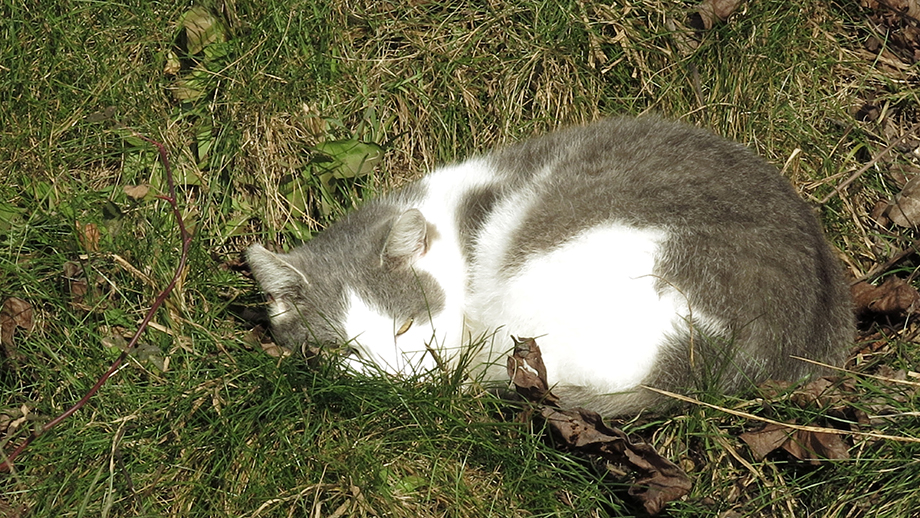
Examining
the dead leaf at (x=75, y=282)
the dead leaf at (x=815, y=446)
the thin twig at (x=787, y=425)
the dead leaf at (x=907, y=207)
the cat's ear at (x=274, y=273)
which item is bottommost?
the dead leaf at (x=815, y=446)

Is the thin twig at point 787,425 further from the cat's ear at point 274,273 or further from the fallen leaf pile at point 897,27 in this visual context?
the fallen leaf pile at point 897,27

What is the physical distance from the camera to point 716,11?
399 centimetres

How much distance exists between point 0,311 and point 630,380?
7.67 ft

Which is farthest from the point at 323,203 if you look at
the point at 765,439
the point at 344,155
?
the point at 765,439

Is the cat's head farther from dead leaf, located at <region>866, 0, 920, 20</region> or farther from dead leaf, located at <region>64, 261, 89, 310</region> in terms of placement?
dead leaf, located at <region>866, 0, 920, 20</region>

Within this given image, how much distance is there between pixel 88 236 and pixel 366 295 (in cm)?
121

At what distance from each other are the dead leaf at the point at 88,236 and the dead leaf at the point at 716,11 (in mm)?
2877

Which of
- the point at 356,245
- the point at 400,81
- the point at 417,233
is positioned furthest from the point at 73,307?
the point at 400,81

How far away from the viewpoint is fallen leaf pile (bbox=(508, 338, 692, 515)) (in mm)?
2645

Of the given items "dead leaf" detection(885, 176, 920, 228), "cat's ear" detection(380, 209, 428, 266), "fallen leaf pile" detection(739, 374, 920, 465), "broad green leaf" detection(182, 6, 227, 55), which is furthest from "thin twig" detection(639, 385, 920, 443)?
"broad green leaf" detection(182, 6, 227, 55)

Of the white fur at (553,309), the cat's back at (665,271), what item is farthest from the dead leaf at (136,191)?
the cat's back at (665,271)

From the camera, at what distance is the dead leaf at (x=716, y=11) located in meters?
3.98

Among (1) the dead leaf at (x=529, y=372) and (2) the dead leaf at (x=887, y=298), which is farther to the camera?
(2) the dead leaf at (x=887, y=298)

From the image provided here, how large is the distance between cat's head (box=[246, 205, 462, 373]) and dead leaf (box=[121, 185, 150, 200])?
0.73m
